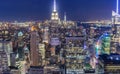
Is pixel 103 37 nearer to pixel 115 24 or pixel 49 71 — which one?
pixel 115 24

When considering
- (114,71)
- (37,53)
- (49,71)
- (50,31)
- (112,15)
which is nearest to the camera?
(114,71)

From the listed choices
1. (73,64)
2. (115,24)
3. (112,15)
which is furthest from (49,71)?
(115,24)

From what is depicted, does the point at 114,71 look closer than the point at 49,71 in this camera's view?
Yes

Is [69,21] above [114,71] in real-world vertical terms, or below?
above

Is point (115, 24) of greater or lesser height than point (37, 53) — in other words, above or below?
above

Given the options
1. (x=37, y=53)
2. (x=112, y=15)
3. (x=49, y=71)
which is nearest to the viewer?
(x=49, y=71)

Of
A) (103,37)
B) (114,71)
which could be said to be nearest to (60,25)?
(103,37)

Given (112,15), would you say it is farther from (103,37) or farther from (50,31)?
(50,31)

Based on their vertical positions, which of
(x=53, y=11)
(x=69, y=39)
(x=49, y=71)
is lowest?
(x=49, y=71)

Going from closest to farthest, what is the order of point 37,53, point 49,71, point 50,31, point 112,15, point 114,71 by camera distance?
point 114,71 → point 49,71 → point 112,15 → point 37,53 → point 50,31
